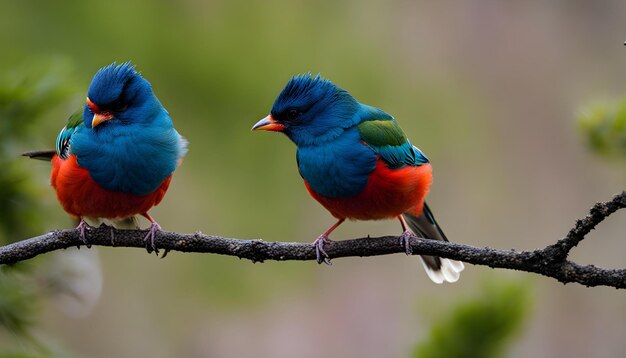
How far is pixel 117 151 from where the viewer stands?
12.8 ft

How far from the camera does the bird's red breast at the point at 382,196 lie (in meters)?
4.11

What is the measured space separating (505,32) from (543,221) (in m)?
1.82

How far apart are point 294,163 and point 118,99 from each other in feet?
10.7

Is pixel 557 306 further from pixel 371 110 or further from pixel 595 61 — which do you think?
pixel 371 110

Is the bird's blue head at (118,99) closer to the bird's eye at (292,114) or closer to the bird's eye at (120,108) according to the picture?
the bird's eye at (120,108)

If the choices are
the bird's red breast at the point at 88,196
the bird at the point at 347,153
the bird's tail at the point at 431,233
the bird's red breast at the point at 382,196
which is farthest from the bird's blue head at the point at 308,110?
the bird's tail at the point at 431,233

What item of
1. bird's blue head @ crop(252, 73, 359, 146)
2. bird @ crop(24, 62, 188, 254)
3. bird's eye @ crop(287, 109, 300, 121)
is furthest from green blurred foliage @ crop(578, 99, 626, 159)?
bird @ crop(24, 62, 188, 254)

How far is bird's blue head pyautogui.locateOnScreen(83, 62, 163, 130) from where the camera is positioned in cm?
389

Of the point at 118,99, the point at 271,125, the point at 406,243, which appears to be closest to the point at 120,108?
the point at 118,99

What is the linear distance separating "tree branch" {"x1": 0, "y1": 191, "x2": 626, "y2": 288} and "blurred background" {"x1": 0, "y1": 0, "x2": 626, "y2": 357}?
4.39 feet

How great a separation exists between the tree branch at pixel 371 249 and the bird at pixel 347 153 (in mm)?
697

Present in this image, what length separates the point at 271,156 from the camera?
7051 mm

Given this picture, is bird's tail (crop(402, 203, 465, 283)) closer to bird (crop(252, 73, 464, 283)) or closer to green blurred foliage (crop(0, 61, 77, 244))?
bird (crop(252, 73, 464, 283))

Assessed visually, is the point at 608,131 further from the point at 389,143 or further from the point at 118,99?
the point at 118,99
